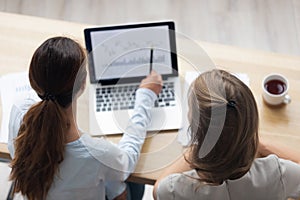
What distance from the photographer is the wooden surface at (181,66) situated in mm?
1497

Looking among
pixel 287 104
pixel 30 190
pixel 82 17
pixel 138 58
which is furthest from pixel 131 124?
pixel 82 17

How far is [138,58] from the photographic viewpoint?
1565mm

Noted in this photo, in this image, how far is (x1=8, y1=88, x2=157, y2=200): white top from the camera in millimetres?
1381

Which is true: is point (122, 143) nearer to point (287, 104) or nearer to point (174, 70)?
point (174, 70)

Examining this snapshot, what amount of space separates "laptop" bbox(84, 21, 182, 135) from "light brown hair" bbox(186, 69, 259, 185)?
25 centimetres

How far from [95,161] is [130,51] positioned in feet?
1.08

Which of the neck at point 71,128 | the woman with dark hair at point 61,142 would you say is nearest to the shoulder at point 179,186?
the woman with dark hair at point 61,142

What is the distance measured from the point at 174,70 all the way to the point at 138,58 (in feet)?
0.35

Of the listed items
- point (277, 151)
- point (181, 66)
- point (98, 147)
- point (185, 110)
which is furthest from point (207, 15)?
point (98, 147)

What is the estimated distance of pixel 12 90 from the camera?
1616 millimetres

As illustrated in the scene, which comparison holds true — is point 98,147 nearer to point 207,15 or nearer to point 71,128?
point 71,128

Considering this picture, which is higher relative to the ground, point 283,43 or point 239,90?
point 283,43

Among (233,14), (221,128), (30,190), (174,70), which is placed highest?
(233,14)

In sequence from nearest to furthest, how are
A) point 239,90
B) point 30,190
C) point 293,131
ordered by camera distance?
point 239,90
point 30,190
point 293,131
